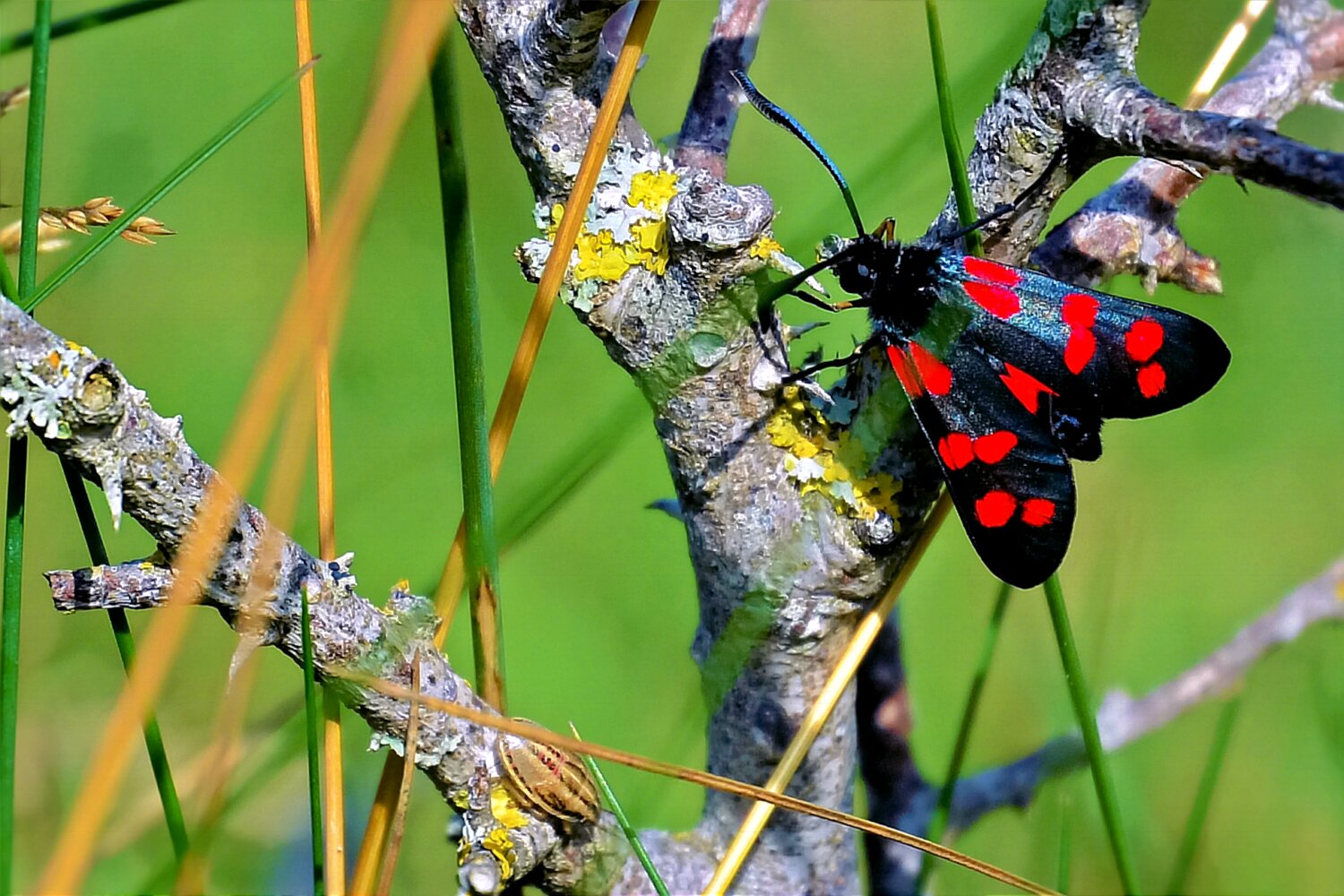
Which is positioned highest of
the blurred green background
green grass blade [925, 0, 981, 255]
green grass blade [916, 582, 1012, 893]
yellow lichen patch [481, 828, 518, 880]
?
the blurred green background

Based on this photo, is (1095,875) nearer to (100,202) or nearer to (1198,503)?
(1198,503)

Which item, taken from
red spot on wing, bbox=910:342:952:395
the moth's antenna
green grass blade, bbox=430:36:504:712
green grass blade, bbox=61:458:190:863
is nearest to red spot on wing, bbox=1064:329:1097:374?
red spot on wing, bbox=910:342:952:395

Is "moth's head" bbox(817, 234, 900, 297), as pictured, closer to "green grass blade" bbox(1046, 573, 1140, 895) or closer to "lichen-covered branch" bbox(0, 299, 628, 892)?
"green grass blade" bbox(1046, 573, 1140, 895)

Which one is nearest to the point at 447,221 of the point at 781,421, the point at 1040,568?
the point at 781,421

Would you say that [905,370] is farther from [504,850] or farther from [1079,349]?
[504,850]

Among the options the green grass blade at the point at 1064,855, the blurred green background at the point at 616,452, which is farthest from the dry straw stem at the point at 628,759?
the blurred green background at the point at 616,452

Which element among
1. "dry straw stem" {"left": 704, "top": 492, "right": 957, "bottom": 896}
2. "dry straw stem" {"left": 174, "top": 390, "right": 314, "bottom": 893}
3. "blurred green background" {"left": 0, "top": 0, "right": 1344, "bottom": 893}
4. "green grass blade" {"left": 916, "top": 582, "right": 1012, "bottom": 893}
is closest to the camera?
"dry straw stem" {"left": 174, "top": 390, "right": 314, "bottom": 893}
